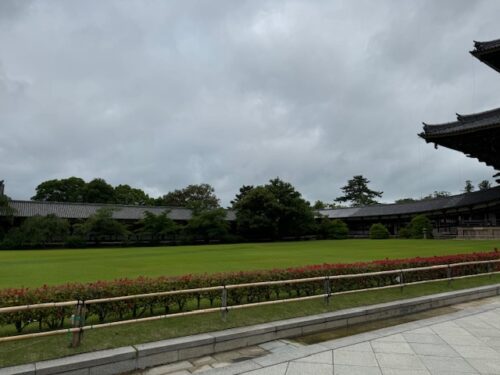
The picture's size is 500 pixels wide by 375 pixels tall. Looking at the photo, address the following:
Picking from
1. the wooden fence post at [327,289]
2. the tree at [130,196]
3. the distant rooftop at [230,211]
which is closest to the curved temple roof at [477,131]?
the distant rooftop at [230,211]

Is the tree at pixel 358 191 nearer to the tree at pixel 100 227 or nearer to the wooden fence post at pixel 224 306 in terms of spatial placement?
the tree at pixel 100 227

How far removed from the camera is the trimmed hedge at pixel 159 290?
5859 mm

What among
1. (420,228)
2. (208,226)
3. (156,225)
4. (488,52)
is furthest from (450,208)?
(156,225)

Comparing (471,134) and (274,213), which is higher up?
(471,134)

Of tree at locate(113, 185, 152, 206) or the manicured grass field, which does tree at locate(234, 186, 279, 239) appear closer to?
the manicured grass field

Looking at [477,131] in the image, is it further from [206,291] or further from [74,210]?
[74,210]

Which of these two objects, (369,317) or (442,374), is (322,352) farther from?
(369,317)

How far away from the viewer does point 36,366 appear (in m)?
4.49

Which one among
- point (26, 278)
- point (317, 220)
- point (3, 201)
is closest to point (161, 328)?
point (26, 278)

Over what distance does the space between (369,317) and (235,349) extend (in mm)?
3048

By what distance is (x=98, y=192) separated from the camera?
61938 millimetres

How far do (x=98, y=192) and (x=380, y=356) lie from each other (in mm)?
62407

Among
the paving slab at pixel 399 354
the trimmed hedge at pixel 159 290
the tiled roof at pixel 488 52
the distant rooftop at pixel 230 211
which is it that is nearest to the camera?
the paving slab at pixel 399 354

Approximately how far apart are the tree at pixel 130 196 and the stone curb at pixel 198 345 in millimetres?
61050
